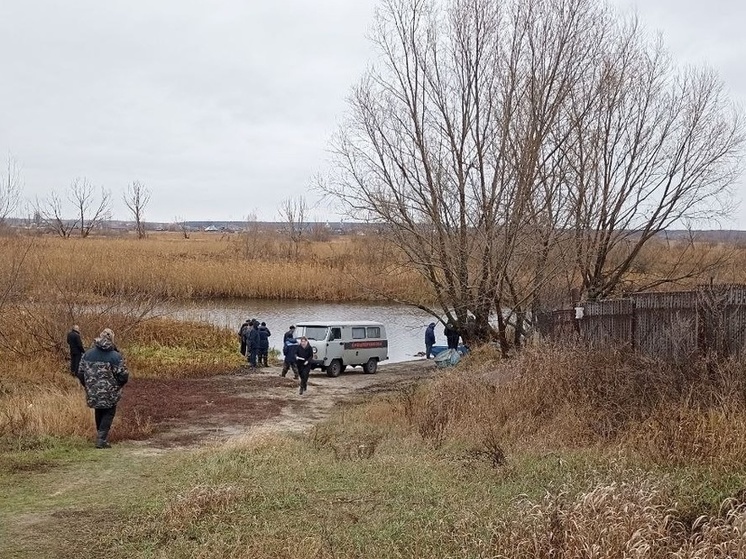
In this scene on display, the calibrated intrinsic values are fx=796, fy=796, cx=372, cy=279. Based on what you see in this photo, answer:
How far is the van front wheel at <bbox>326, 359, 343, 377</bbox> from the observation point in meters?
24.5

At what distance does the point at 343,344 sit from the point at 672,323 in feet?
45.0

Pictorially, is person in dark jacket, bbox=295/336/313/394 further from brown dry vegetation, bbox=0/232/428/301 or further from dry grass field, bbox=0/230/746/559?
brown dry vegetation, bbox=0/232/428/301

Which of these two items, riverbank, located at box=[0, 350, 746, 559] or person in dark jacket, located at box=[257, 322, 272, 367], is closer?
riverbank, located at box=[0, 350, 746, 559]

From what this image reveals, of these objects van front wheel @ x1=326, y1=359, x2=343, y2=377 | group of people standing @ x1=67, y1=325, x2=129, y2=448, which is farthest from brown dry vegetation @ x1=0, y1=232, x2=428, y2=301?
group of people standing @ x1=67, y1=325, x2=129, y2=448

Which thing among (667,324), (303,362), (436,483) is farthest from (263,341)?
(436,483)

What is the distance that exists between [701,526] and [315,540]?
3.17m

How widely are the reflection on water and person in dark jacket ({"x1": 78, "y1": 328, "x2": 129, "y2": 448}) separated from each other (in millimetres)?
17187

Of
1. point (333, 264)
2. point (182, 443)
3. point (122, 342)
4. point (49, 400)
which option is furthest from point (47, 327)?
point (333, 264)

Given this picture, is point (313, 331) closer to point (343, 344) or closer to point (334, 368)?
point (343, 344)

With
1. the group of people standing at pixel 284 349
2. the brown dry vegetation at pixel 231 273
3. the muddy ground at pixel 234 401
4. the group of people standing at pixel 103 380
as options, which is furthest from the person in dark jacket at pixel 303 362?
the group of people standing at pixel 103 380

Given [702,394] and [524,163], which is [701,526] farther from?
[524,163]

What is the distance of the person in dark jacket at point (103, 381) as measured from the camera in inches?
456

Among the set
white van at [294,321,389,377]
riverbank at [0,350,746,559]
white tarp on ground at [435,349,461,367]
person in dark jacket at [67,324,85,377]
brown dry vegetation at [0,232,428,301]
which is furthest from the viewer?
brown dry vegetation at [0,232,428,301]

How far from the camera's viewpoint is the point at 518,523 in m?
6.29
